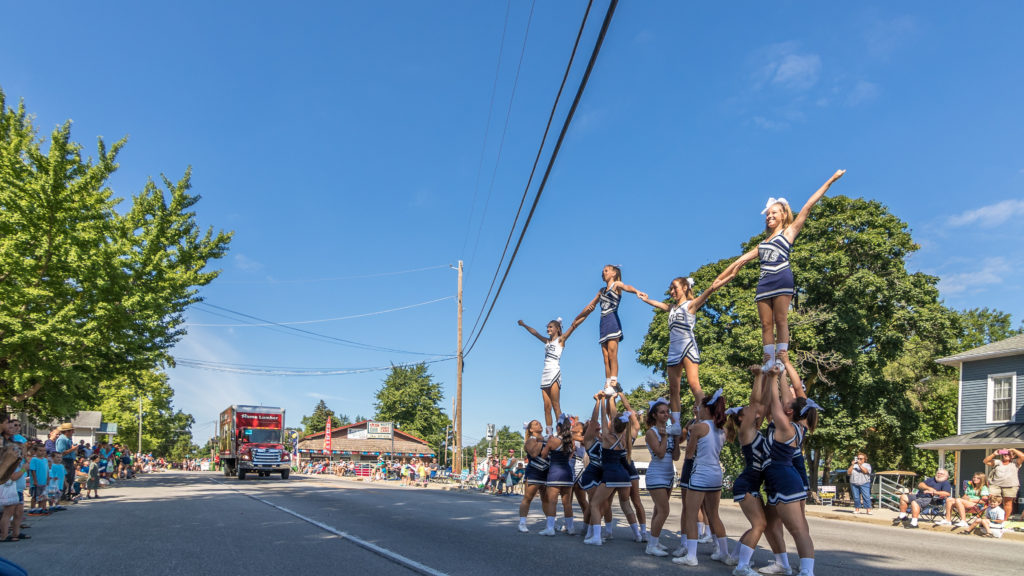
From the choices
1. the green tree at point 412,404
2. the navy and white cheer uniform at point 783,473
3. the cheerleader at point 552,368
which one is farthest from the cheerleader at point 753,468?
the green tree at point 412,404

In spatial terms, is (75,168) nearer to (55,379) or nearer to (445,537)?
(55,379)

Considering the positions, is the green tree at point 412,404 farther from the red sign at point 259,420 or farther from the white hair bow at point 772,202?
the white hair bow at point 772,202

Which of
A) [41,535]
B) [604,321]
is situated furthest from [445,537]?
[41,535]

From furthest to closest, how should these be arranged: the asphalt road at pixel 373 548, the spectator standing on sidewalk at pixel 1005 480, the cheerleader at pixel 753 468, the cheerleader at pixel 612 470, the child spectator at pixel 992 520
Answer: the spectator standing on sidewalk at pixel 1005 480 → the child spectator at pixel 992 520 → the cheerleader at pixel 612 470 → the asphalt road at pixel 373 548 → the cheerleader at pixel 753 468

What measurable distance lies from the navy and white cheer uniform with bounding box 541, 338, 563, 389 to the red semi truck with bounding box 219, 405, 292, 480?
2571 cm

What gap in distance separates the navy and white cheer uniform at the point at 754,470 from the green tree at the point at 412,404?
9125 cm

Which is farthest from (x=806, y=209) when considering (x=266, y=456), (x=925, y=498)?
(x=266, y=456)

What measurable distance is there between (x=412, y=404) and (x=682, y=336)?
90.8m

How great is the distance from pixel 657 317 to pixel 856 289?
9.95 m

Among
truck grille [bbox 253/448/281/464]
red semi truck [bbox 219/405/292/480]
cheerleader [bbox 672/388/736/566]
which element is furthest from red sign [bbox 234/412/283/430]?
cheerleader [bbox 672/388/736/566]

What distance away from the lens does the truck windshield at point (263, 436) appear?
3416cm

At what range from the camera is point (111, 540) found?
962cm

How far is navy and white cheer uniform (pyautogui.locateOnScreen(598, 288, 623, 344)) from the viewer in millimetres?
11148

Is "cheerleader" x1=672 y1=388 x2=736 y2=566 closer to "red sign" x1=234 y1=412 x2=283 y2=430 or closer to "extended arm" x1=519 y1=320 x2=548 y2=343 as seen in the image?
"extended arm" x1=519 y1=320 x2=548 y2=343
